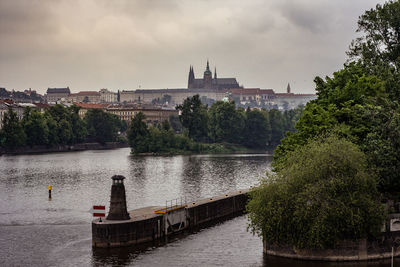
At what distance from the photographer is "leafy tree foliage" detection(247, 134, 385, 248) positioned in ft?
141

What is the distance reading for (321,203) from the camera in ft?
142

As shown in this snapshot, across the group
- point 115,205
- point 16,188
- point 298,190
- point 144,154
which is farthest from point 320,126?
point 144,154

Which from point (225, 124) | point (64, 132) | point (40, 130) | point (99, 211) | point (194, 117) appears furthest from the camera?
point (225, 124)

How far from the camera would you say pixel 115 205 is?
4978 centimetres

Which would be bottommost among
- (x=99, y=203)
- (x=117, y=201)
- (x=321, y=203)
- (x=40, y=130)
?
(x=99, y=203)

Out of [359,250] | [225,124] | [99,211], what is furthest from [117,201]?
[225,124]

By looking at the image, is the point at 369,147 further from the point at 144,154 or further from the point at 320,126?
the point at 144,154

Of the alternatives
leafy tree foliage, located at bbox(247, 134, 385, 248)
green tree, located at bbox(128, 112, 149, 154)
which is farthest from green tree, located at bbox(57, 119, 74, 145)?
leafy tree foliage, located at bbox(247, 134, 385, 248)

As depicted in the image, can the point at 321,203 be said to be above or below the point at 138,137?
below

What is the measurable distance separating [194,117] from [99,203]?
4382 inches

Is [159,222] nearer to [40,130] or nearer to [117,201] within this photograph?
[117,201]

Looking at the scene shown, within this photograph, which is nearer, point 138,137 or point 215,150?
point 138,137

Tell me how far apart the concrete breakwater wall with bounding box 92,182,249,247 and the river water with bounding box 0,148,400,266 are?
3.91 feet

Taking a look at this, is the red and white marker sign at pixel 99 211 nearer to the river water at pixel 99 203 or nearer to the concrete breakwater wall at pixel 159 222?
the concrete breakwater wall at pixel 159 222
